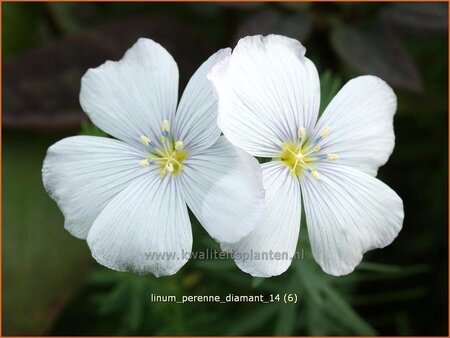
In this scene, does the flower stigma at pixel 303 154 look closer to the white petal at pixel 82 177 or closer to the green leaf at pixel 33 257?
the white petal at pixel 82 177

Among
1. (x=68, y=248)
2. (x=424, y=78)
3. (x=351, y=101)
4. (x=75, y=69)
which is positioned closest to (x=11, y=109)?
(x=75, y=69)

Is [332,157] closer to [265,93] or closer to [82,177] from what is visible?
[265,93]

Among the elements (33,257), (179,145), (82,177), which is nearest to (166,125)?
(179,145)

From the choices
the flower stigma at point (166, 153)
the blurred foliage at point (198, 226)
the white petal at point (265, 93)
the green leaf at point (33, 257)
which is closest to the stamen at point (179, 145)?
the flower stigma at point (166, 153)

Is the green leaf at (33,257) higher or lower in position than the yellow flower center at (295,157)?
lower

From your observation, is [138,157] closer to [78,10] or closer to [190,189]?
[190,189]

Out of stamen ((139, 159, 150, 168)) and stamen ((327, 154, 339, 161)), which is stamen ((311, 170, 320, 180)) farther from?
stamen ((139, 159, 150, 168))

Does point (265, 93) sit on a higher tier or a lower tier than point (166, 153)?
higher
